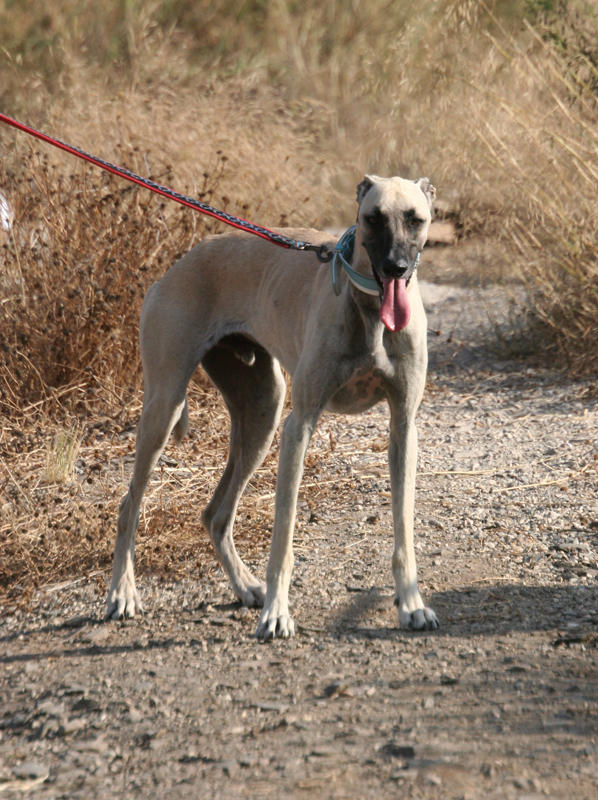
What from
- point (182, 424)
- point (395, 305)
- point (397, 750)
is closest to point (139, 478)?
point (182, 424)

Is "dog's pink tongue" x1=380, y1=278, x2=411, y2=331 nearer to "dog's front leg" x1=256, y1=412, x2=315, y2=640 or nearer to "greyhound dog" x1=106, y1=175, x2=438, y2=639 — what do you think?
"greyhound dog" x1=106, y1=175, x2=438, y2=639

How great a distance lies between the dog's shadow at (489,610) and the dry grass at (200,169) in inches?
38.3

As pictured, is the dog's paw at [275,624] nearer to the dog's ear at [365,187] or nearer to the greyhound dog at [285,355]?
the greyhound dog at [285,355]

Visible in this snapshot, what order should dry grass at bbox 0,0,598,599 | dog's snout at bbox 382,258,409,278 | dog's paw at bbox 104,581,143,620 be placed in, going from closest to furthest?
1. dog's snout at bbox 382,258,409,278
2. dog's paw at bbox 104,581,143,620
3. dry grass at bbox 0,0,598,599

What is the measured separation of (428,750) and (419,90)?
39.0ft

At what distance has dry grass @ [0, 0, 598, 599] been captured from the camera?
588cm

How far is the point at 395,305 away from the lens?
12.1 ft

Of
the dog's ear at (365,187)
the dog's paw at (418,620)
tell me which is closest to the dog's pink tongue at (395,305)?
the dog's ear at (365,187)

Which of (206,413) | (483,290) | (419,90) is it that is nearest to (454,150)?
(483,290)

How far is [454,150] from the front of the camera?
1078cm

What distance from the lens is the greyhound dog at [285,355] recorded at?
3758 mm

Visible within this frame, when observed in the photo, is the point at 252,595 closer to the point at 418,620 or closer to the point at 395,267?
the point at 418,620

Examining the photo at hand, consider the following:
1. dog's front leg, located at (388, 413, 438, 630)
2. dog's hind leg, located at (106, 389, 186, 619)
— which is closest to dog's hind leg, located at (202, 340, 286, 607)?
dog's hind leg, located at (106, 389, 186, 619)

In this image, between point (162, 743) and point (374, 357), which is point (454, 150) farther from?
point (162, 743)
